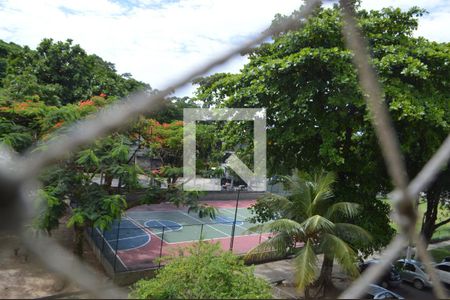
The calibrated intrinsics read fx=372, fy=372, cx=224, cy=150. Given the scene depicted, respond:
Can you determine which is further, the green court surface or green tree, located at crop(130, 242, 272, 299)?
the green court surface

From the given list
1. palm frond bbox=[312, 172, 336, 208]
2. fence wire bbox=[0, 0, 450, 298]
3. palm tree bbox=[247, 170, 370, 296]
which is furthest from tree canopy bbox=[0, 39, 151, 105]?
fence wire bbox=[0, 0, 450, 298]

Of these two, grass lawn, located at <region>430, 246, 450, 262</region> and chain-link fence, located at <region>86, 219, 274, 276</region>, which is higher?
chain-link fence, located at <region>86, 219, 274, 276</region>

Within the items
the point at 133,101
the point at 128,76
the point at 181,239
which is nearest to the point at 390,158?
the point at 133,101

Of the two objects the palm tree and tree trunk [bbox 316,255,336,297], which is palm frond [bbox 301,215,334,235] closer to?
the palm tree

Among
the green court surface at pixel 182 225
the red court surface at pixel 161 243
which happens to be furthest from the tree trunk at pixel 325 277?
the green court surface at pixel 182 225

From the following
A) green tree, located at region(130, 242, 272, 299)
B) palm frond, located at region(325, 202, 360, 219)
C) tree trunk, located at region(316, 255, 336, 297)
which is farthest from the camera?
tree trunk, located at region(316, 255, 336, 297)

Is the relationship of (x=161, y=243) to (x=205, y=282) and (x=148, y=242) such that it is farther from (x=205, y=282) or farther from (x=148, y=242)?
(x=205, y=282)

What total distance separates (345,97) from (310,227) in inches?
120

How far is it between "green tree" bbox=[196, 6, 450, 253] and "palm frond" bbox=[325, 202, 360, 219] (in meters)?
0.73

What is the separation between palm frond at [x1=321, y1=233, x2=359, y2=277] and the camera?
25.9 ft

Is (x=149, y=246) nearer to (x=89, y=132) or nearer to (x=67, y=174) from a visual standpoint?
(x=67, y=174)

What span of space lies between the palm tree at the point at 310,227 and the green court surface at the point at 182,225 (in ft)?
20.1

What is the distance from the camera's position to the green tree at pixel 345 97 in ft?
26.0

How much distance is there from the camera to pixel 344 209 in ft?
28.4
